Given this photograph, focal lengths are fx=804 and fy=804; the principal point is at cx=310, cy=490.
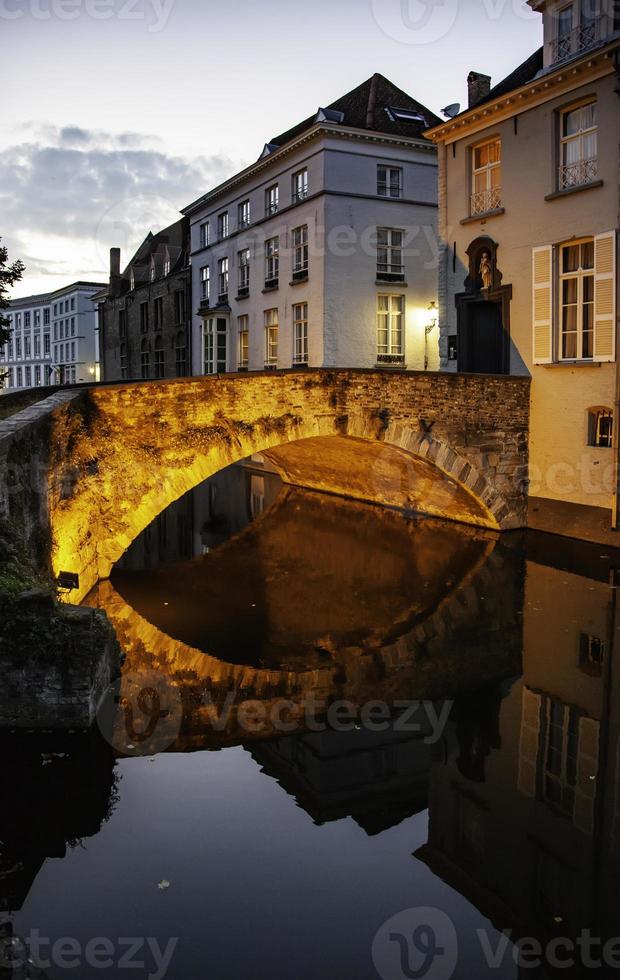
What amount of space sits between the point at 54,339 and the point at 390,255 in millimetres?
50405

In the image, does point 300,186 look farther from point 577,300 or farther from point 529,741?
point 529,741

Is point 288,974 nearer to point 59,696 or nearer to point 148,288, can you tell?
point 59,696

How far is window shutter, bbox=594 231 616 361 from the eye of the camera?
543 inches

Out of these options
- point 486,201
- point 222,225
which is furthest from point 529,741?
point 222,225

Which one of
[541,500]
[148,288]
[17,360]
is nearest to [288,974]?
[541,500]

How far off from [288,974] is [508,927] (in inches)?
Answer: 52.3

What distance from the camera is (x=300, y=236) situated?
23953mm

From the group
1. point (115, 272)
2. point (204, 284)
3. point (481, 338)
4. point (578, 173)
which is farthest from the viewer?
point (115, 272)

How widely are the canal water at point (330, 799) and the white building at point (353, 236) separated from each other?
13.1 meters

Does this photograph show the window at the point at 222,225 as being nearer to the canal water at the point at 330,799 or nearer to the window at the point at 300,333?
the window at the point at 300,333

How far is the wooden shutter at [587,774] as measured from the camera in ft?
18.7

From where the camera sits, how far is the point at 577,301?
48.6ft

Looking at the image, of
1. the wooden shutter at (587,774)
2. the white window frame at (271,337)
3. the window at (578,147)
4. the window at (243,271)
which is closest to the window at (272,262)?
the white window frame at (271,337)

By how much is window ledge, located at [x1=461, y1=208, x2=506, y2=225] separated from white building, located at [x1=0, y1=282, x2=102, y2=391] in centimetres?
4418
